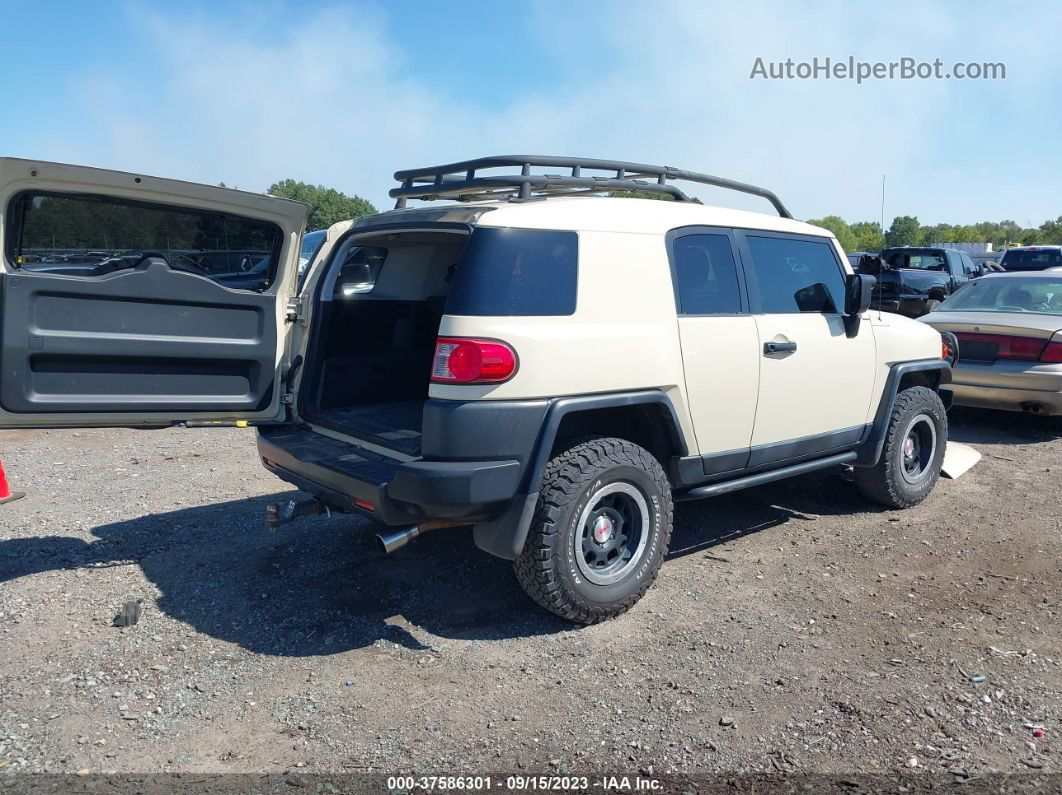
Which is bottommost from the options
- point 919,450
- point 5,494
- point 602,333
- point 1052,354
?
point 5,494

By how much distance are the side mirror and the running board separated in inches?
36.1

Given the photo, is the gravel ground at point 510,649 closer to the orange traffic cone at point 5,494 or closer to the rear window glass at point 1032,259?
the orange traffic cone at point 5,494

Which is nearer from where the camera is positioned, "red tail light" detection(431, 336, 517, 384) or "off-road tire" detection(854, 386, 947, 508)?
"red tail light" detection(431, 336, 517, 384)

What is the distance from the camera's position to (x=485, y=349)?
3.36 meters

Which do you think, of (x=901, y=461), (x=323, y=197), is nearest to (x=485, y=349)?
(x=901, y=461)

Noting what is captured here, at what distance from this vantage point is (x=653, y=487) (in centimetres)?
393

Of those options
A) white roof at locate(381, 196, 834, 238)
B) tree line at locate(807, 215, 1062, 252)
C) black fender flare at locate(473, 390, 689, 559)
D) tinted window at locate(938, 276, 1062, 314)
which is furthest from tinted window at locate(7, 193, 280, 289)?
tree line at locate(807, 215, 1062, 252)

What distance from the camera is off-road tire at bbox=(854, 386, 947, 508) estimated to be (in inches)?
213

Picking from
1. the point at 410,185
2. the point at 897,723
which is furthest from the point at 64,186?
the point at 897,723

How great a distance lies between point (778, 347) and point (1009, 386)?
14.0 ft

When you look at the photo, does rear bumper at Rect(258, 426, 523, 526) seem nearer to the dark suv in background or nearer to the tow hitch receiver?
the tow hitch receiver

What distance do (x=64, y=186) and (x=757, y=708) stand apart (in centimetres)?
369

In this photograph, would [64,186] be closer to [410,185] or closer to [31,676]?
[410,185]

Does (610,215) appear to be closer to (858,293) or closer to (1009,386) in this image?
(858,293)
